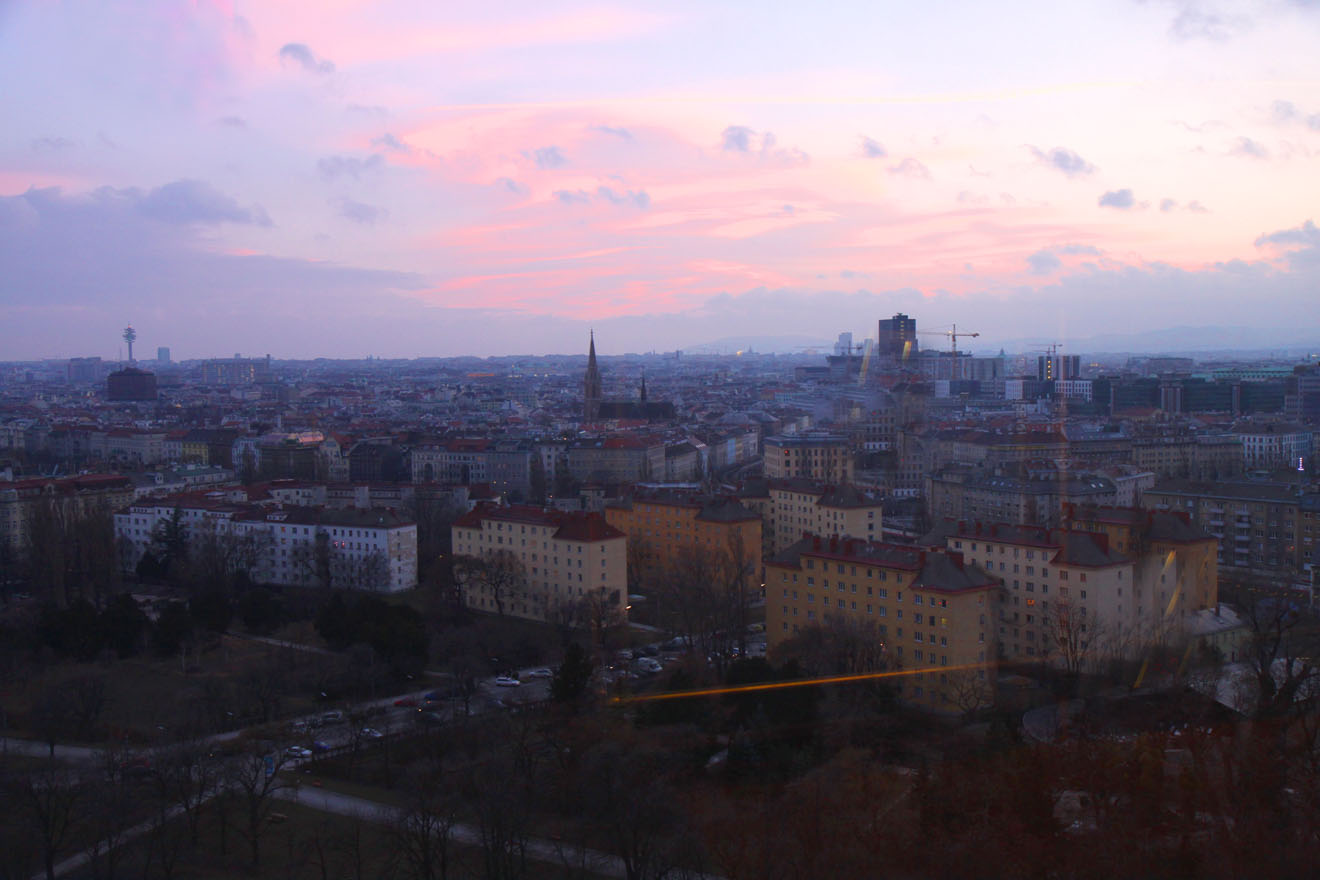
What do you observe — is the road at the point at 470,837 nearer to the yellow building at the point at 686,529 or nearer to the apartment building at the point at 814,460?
the yellow building at the point at 686,529

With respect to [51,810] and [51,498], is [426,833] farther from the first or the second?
[51,498]

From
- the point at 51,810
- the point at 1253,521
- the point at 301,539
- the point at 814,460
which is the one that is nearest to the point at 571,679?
the point at 51,810

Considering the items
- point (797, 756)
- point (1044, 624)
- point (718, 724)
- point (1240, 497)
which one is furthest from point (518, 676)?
point (1240, 497)

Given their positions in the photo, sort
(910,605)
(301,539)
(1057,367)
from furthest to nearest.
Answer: (1057,367) → (301,539) → (910,605)

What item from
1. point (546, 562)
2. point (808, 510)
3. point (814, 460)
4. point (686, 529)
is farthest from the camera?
point (814, 460)

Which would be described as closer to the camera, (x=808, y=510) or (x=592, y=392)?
(x=808, y=510)

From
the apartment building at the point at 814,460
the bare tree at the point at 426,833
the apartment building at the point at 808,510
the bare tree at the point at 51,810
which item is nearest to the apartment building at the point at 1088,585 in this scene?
the apartment building at the point at 808,510

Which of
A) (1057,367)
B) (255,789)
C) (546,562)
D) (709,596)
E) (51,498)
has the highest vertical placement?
(1057,367)

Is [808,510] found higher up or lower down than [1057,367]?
lower down
